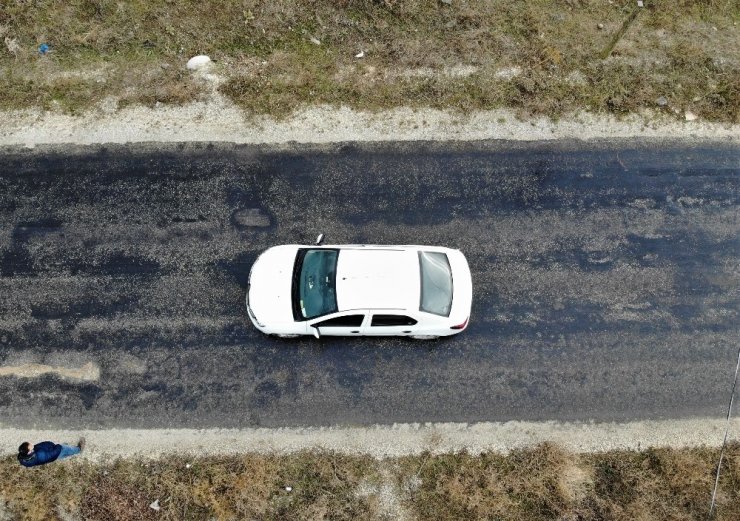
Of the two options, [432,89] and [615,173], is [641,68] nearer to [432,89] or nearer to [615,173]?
[615,173]

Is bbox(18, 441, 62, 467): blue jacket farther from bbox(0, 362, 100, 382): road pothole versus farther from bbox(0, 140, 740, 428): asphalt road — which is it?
bbox(0, 362, 100, 382): road pothole

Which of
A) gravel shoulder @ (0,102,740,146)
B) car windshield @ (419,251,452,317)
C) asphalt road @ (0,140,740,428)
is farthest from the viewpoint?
gravel shoulder @ (0,102,740,146)

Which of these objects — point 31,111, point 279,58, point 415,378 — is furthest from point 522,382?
point 31,111

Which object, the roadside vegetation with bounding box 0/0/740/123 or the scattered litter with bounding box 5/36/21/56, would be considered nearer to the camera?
the roadside vegetation with bounding box 0/0/740/123

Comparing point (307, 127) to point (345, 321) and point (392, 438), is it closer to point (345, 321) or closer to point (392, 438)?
point (345, 321)

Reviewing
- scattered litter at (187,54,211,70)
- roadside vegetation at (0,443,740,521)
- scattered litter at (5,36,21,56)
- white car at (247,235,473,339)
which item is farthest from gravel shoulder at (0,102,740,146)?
roadside vegetation at (0,443,740,521)

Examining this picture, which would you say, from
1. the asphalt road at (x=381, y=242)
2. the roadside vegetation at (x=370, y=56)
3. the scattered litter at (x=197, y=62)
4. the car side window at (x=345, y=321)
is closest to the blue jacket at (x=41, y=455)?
the asphalt road at (x=381, y=242)
